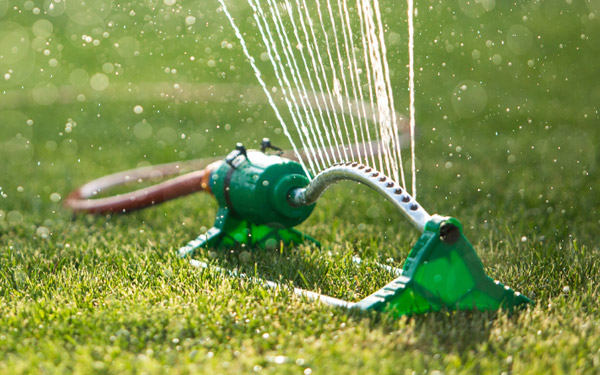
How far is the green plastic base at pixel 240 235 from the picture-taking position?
3004 millimetres

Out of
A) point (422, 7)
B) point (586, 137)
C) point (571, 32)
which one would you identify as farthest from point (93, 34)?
point (586, 137)

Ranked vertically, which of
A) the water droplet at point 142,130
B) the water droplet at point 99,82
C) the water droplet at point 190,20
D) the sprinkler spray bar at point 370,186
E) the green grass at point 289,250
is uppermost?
the water droplet at point 190,20

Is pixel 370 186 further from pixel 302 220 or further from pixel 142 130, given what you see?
pixel 142 130

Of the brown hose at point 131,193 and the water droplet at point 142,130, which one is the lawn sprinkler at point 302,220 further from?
the water droplet at point 142,130

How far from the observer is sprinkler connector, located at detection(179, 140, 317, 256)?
2.81 meters

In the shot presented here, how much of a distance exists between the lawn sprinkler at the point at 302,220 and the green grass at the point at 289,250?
Answer: 7 centimetres

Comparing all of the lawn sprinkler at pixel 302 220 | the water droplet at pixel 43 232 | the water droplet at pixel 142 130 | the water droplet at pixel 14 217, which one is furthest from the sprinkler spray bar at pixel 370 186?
the water droplet at pixel 142 130

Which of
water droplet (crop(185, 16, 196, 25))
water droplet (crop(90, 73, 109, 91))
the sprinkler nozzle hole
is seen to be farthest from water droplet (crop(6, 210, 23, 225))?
water droplet (crop(185, 16, 196, 25))

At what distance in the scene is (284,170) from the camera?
2840 mm

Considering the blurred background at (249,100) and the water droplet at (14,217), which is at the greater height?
the blurred background at (249,100)

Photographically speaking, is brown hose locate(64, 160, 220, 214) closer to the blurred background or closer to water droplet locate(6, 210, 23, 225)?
the blurred background

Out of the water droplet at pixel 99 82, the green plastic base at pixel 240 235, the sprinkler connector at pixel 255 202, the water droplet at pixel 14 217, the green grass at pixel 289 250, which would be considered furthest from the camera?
the water droplet at pixel 99 82

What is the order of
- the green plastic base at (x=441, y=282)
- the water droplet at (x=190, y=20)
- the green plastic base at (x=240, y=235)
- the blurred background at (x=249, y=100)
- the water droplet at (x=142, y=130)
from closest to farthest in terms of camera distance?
the green plastic base at (x=441, y=282)
the green plastic base at (x=240, y=235)
the blurred background at (x=249, y=100)
the water droplet at (x=142, y=130)
the water droplet at (x=190, y=20)

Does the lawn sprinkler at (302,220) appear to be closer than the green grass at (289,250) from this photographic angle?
No
